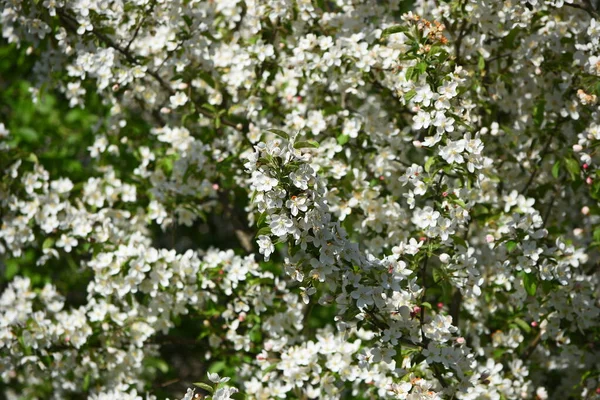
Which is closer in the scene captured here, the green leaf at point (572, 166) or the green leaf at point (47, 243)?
the green leaf at point (572, 166)

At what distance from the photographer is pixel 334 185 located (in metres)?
3.86

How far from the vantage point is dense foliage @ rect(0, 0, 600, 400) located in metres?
3.36

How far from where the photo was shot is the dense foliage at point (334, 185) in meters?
3.36

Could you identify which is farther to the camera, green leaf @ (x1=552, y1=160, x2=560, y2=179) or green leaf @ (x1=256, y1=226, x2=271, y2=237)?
green leaf @ (x1=552, y1=160, x2=560, y2=179)

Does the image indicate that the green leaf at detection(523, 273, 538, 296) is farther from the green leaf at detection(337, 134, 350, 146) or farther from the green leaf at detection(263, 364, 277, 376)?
the green leaf at detection(263, 364, 277, 376)

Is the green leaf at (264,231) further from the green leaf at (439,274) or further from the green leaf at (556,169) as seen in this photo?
the green leaf at (556,169)

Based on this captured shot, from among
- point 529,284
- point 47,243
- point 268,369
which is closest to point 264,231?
point 268,369

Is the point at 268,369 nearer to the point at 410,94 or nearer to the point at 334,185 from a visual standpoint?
the point at 334,185

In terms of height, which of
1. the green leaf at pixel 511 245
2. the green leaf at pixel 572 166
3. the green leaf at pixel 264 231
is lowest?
the green leaf at pixel 264 231

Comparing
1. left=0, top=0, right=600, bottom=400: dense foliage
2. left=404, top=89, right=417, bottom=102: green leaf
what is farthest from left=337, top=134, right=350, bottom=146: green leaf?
left=404, top=89, right=417, bottom=102: green leaf

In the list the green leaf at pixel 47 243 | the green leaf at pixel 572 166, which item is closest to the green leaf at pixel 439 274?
the green leaf at pixel 572 166

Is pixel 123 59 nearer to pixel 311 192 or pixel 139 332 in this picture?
pixel 139 332

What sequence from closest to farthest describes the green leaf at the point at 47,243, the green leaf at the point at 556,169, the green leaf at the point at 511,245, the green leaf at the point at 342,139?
the green leaf at the point at 511,245
the green leaf at the point at 556,169
the green leaf at the point at 342,139
the green leaf at the point at 47,243

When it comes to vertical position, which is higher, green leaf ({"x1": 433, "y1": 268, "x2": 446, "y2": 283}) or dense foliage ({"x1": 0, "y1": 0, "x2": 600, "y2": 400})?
dense foliage ({"x1": 0, "y1": 0, "x2": 600, "y2": 400})
